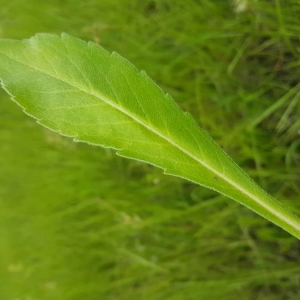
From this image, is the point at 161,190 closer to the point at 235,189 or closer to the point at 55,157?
the point at 55,157

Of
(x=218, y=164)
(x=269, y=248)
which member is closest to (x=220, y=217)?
(x=269, y=248)

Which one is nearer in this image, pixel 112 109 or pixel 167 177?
pixel 112 109

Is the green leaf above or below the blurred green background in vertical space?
below

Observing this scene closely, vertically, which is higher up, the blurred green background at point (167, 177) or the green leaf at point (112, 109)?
the blurred green background at point (167, 177)

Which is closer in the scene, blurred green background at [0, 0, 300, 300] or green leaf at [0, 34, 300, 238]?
green leaf at [0, 34, 300, 238]

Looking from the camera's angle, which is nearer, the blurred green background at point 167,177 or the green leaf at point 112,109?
the green leaf at point 112,109
